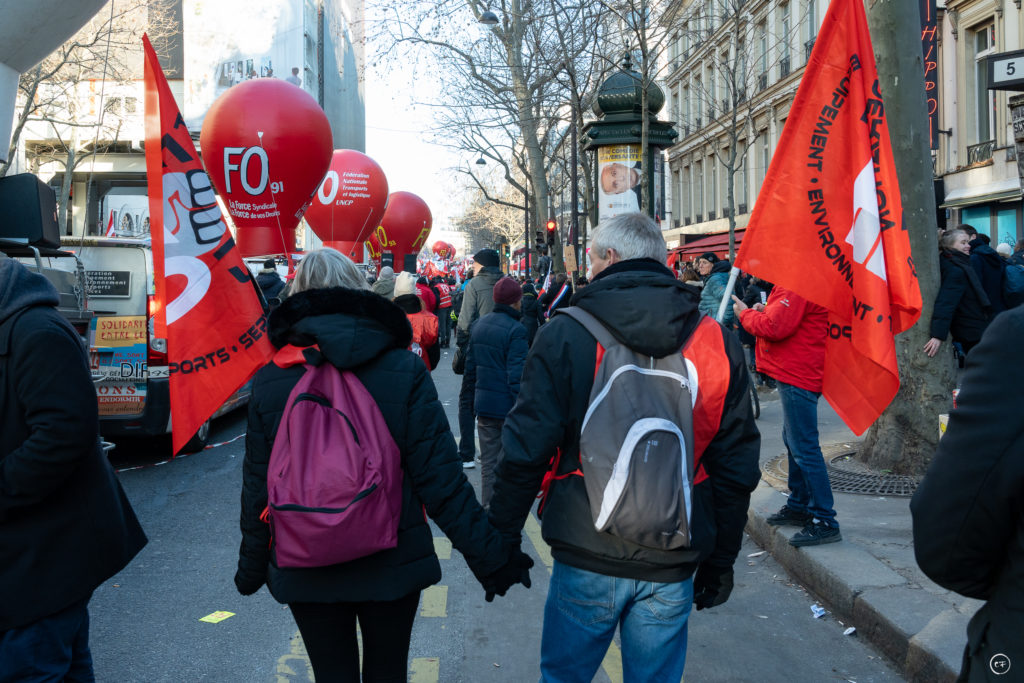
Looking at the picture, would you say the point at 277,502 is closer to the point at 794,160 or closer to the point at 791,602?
the point at 794,160

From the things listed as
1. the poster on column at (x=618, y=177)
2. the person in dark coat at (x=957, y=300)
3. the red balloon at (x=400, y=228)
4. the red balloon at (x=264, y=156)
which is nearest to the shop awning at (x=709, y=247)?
the red balloon at (x=400, y=228)

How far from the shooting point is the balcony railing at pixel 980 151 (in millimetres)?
21264

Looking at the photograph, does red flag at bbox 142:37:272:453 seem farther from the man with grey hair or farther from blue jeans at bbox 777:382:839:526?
blue jeans at bbox 777:382:839:526

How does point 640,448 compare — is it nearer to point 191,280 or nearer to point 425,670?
point 191,280

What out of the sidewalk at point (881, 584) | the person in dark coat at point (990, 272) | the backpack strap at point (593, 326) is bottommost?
the sidewalk at point (881, 584)

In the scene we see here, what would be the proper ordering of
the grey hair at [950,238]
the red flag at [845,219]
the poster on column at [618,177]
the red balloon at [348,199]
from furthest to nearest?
the red balloon at [348,199] < the poster on column at [618,177] < the grey hair at [950,238] < the red flag at [845,219]

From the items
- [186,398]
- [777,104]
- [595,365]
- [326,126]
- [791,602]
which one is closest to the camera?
[595,365]

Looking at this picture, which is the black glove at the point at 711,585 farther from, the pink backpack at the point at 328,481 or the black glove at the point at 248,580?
the black glove at the point at 248,580

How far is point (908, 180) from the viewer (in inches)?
273

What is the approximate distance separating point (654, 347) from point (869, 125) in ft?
6.71

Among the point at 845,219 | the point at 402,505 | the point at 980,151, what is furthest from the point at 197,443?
the point at 980,151

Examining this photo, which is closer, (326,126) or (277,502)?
(277,502)

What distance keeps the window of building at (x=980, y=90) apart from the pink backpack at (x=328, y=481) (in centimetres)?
2300

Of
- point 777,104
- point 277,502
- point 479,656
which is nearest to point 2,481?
point 277,502
